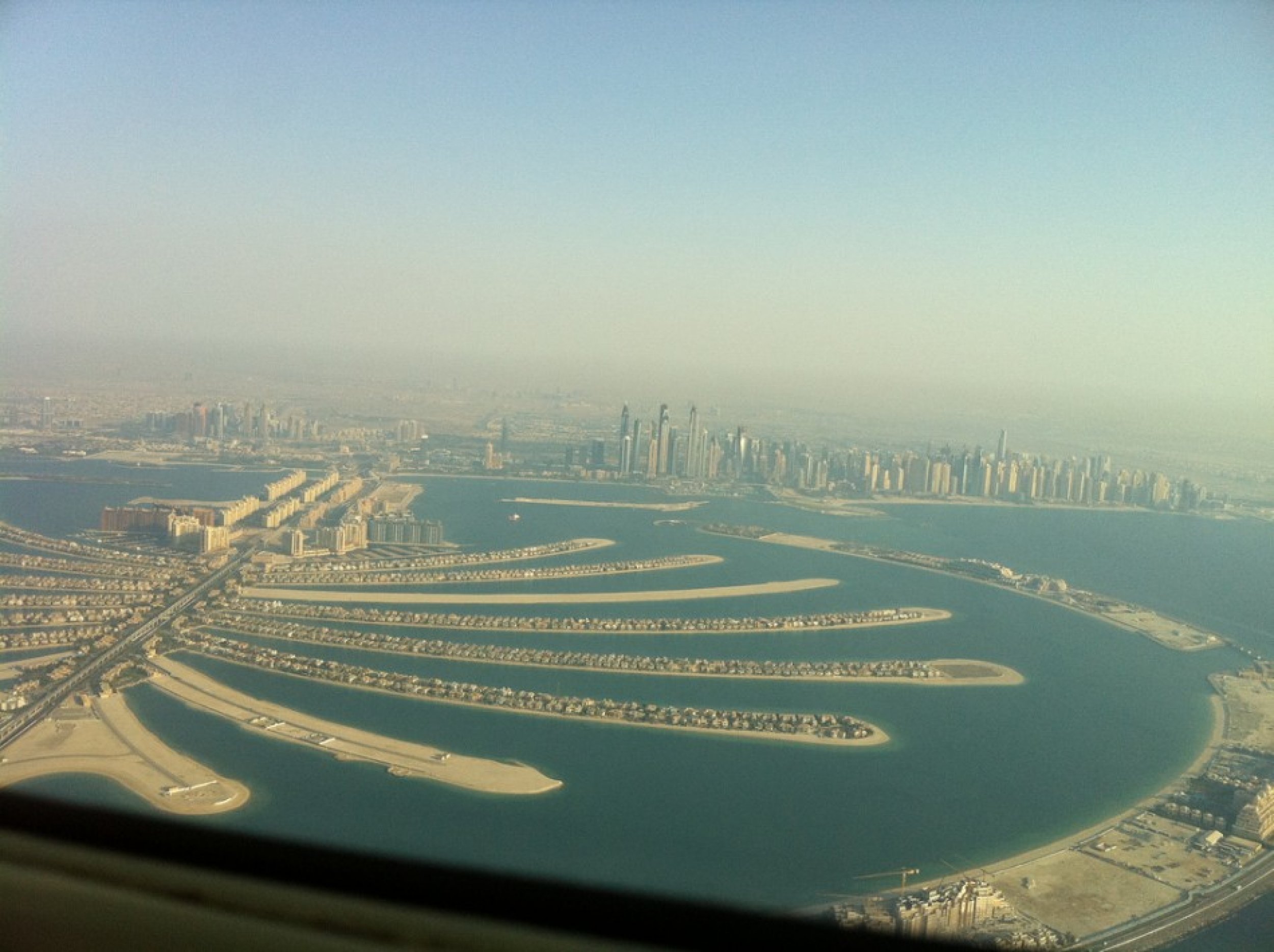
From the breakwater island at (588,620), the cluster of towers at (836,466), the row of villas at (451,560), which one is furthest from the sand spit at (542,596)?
the cluster of towers at (836,466)

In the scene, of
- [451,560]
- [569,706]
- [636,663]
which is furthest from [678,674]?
[451,560]

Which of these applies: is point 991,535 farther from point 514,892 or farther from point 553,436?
point 514,892

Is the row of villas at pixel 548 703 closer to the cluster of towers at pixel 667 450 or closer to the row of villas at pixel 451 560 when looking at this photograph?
the row of villas at pixel 451 560

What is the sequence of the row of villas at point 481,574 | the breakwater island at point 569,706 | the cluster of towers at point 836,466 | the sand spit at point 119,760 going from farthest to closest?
1. the cluster of towers at point 836,466
2. the row of villas at point 481,574
3. the breakwater island at point 569,706
4. the sand spit at point 119,760

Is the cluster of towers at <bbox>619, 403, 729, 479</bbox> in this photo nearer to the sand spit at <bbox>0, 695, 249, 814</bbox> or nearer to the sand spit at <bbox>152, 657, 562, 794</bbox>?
the sand spit at <bbox>152, 657, 562, 794</bbox>

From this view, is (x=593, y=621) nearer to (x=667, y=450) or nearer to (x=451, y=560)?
(x=451, y=560)

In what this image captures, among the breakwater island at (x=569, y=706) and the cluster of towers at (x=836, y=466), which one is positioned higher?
the cluster of towers at (x=836, y=466)

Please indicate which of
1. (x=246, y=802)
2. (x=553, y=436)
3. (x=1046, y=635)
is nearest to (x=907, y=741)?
(x=1046, y=635)
